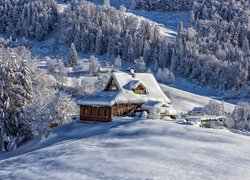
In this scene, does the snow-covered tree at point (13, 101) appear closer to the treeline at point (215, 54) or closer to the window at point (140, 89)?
the window at point (140, 89)

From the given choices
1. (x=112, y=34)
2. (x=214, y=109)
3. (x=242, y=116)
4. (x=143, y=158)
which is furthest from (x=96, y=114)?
(x=112, y=34)

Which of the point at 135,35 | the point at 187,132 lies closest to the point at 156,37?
the point at 135,35

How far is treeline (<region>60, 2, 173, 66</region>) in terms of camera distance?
164 meters

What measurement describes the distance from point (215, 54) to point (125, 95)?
117 metres

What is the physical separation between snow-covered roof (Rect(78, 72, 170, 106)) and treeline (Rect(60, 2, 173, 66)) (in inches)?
3894

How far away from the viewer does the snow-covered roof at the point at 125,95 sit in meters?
54.8

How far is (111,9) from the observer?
194750 mm

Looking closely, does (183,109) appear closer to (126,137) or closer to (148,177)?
(126,137)

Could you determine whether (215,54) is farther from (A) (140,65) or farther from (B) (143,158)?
(B) (143,158)

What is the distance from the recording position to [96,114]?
5562 cm

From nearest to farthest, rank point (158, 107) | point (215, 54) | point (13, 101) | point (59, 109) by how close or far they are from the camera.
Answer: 1. point (59, 109)
2. point (13, 101)
3. point (158, 107)
4. point (215, 54)

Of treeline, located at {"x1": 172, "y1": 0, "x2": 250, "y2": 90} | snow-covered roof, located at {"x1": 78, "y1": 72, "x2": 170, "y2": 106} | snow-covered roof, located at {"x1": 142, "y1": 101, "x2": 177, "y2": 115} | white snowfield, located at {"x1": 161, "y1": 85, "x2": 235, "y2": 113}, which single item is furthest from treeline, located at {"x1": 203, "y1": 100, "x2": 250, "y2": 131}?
snow-covered roof, located at {"x1": 142, "y1": 101, "x2": 177, "y2": 115}

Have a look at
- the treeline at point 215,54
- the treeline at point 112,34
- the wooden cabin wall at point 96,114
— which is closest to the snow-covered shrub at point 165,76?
the treeline at point 215,54

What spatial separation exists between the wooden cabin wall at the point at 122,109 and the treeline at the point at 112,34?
102120 millimetres
